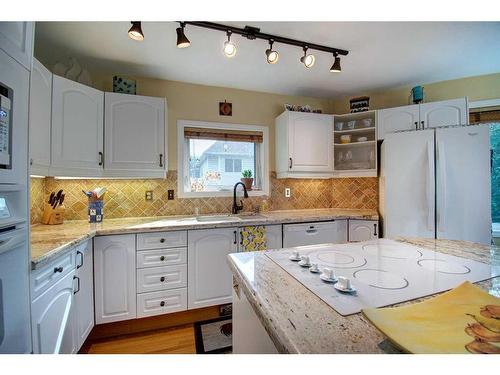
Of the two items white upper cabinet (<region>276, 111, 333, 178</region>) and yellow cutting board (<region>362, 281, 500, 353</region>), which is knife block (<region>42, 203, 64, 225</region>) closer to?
white upper cabinet (<region>276, 111, 333, 178</region>)

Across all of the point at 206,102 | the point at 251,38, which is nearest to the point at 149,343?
the point at 206,102

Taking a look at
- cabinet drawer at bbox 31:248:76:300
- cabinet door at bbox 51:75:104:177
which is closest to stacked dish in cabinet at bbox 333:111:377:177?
cabinet door at bbox 51:75:104:177

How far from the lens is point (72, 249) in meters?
1.39

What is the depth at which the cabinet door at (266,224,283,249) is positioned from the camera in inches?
86.9

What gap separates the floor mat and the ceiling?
2.46 meters

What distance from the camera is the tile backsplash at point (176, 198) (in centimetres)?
209

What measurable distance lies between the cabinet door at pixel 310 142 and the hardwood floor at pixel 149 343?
6.54ft

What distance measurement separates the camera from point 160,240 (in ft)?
6.23

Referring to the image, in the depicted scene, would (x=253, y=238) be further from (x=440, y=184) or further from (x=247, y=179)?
(x=440, y=184)

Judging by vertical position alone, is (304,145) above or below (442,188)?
above

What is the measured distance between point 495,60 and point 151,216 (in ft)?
12.5

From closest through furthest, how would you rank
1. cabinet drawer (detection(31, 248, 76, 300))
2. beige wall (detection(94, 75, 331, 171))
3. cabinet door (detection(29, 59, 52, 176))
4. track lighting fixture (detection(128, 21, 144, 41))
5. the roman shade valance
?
cabinet drawer (detection(31, 248, 76, 300)) → track lighting fixture (detection(128, 21, 144, 41)) → cabinet door (detection(29, 59, 52, 176)) → beige wall (detection(94, 75, 331, 171)) → the roman shade valance

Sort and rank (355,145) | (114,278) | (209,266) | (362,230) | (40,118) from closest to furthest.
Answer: (40,118) → (114,278) → (209,266) → (362,230) → (355,145)

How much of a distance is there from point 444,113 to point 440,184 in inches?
34.6
